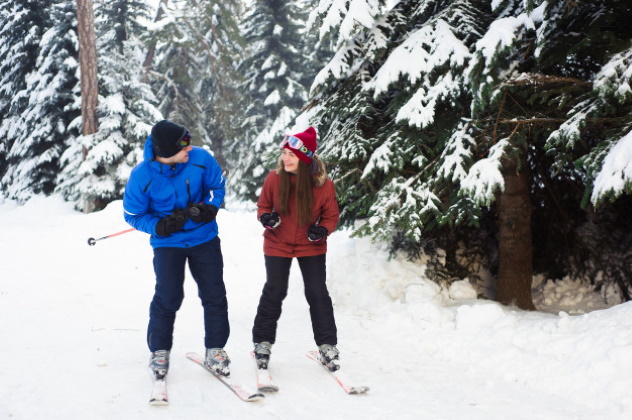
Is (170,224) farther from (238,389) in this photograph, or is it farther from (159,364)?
(238,389)

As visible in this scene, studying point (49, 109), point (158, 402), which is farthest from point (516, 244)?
point (49, 109)

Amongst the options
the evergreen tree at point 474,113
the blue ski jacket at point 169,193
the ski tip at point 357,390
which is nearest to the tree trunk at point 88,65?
the evergreen tree at point 474,113

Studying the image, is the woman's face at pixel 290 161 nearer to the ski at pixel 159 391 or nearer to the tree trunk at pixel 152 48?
the ski at pixel 159 391

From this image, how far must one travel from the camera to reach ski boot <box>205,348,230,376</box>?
12.4 ft

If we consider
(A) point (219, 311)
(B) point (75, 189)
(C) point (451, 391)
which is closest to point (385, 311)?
(C) point (451, 391)

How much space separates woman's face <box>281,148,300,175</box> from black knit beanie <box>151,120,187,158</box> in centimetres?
83

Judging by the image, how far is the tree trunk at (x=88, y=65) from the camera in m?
13.3

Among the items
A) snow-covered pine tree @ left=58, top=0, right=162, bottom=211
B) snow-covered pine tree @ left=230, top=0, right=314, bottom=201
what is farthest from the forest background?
snow-covered pine tree @ left=230, top=0, right=314, bottom=201

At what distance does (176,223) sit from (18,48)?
A: 1836 centimetres

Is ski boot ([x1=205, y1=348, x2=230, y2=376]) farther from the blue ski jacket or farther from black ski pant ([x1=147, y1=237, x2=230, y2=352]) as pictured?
the blue ski jacket

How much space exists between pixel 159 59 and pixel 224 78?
187 inches

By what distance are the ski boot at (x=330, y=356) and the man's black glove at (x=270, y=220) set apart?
3.72ft

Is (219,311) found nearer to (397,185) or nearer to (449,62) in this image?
(397,185)

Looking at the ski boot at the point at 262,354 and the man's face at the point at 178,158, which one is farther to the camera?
the ski boot at the point at 262,354
